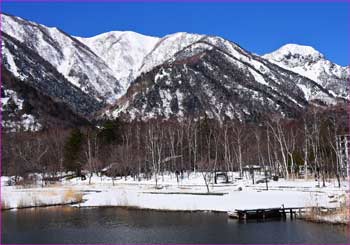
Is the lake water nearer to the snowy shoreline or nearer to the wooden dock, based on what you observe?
the wooden dock

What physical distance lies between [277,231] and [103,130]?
83542 millimetres

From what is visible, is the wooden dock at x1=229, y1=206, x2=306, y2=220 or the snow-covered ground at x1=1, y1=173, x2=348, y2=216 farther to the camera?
the snow-covered ground at x1=1, y1=173, x2=348, y2=216

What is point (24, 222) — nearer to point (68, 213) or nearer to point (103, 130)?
point (68, 213)

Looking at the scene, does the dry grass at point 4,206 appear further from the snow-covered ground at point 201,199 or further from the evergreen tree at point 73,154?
the evergreen tree at point 73,154

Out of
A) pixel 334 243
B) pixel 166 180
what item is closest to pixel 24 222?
pixel 334 243

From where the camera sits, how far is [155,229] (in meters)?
39.5

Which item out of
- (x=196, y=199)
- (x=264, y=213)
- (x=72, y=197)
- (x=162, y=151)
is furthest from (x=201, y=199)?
(x=162, y=151)

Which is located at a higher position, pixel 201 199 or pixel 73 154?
pixel 73 154

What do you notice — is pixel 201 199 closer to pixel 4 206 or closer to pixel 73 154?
pixel 4 206

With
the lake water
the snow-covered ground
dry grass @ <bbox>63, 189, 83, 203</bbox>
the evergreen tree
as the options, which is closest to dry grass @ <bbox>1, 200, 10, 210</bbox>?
the snow-covered ground

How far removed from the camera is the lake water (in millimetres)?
34875

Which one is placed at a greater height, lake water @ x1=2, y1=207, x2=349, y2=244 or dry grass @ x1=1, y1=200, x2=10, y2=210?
dry grass @ x1=1, y1=200, x2=10, y2=210

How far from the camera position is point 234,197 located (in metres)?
53.7

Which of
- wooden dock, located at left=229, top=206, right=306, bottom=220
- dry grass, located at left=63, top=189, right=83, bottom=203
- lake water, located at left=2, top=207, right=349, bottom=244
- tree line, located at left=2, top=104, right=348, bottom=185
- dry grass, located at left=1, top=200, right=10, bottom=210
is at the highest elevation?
tree line, located at left=2, top=104, right=348, bottom=185
